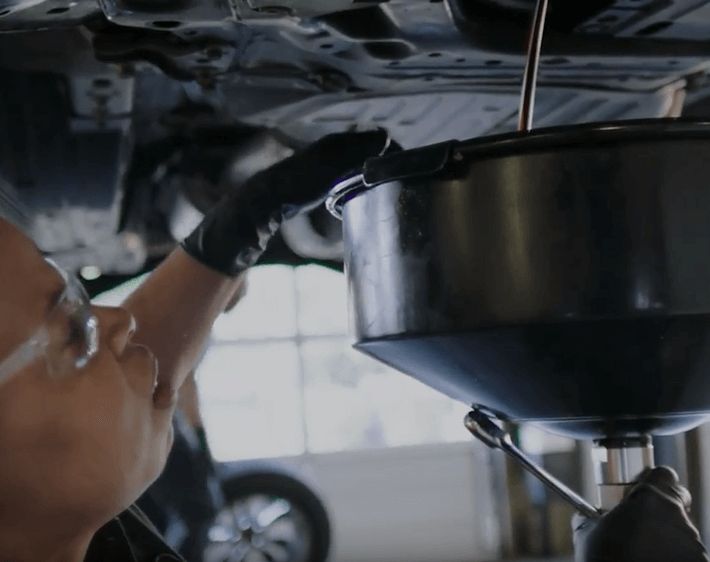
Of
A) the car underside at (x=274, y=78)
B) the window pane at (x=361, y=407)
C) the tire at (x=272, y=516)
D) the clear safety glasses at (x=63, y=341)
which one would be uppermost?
the car underside at (x=274, y=78)

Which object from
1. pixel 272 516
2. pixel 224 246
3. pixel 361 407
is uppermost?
pixel 224 246

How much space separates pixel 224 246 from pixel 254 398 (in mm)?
2583

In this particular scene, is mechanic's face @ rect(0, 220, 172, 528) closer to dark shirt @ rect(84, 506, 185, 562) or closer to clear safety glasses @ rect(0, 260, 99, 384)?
clear safety glasses @ rect(0, 260, 99, 384)

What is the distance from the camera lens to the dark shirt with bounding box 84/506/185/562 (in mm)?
826

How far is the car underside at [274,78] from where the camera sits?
88 centimetres

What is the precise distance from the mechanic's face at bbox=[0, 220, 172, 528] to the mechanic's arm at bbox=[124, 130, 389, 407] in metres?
0.29

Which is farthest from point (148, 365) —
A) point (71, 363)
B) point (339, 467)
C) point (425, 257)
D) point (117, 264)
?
point (339, 467)

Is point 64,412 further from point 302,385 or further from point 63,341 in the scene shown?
point 302,385

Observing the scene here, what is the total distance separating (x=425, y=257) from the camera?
553mm

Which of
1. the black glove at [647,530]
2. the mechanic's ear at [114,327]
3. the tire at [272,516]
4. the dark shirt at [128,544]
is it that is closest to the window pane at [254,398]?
the tire at [272,516]

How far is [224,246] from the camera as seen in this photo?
1005mm

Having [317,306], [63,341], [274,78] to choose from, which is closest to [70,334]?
[63,341]

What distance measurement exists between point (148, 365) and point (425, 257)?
0.77ft

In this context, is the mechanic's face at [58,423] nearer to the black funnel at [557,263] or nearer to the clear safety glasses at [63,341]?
the clear safety glasses at [63,341]
